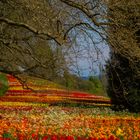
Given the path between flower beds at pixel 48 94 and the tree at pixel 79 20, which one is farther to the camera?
the path between flower beds at pixel 48 94

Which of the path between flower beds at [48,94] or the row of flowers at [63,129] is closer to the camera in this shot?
the row of flowers at [63,129]

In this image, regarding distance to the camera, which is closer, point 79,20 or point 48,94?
point 79,20

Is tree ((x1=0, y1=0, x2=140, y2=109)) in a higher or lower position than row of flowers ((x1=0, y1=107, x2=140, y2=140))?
higher

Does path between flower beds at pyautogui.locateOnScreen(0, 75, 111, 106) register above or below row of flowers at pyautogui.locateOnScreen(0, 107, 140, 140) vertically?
above

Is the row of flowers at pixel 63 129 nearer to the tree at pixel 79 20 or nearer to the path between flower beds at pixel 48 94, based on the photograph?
the tree at pixel 79 20

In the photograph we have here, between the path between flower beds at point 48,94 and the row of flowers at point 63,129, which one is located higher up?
the path between flower beds at point 48,94

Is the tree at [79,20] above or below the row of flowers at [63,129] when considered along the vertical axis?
above

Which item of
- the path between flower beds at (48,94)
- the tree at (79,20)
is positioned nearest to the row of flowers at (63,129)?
the tree at (79,20)

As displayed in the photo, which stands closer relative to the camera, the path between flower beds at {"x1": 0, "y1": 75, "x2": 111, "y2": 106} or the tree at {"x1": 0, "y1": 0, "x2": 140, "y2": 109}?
the tree at {"x1": 0, "y1": 0, "x2": 140, "y2": 109}

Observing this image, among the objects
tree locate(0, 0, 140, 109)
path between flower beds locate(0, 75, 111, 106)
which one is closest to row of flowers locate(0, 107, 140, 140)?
tree locate(0, 0, 140, 109)

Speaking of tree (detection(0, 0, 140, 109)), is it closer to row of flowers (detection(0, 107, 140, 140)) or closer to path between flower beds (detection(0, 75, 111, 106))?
row of flowers (detection(0, 107, 140, 140))

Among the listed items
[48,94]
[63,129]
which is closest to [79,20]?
[63,129]

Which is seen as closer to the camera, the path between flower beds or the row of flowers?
the row of flowers

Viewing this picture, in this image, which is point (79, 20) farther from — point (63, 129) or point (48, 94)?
point (48, 94)
